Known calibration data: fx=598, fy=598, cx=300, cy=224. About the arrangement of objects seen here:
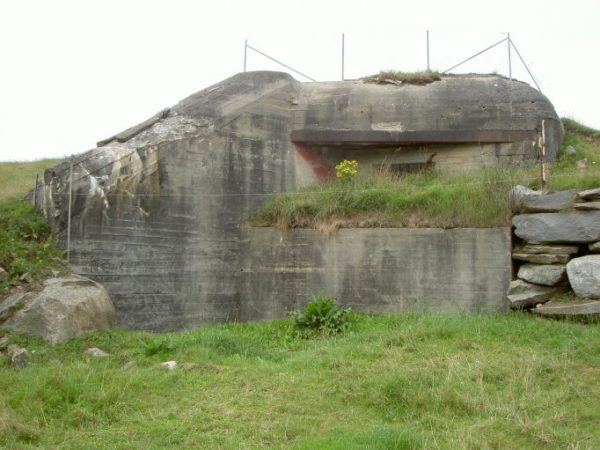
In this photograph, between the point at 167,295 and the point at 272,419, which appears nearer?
the point at 272,419

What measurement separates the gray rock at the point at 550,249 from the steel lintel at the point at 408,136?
3.32m

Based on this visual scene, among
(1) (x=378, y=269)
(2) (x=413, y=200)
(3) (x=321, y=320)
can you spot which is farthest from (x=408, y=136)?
(3) (x=321, y=320)

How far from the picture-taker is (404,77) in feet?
39.5

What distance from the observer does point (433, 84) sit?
11781mm

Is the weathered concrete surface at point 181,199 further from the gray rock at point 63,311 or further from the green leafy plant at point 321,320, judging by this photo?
the green leafy plant at point 321,320

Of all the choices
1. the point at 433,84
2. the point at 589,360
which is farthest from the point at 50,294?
the point at 433,84

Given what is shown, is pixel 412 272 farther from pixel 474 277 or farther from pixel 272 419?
pixel 272 419

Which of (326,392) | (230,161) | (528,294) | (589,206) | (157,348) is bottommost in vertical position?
(326,392)

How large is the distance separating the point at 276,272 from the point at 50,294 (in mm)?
3631

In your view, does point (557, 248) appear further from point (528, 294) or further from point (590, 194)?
point (590, 194)

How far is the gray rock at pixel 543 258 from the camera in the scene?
26.2ft

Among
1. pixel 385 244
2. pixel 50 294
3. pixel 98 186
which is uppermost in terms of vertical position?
pixel 98 186

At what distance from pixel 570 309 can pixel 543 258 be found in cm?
88

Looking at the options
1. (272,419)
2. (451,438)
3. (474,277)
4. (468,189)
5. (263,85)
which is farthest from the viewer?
(263,85)
